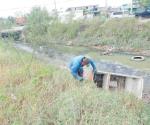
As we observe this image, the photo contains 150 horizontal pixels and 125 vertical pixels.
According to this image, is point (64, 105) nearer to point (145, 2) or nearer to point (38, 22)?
point (145, 2)

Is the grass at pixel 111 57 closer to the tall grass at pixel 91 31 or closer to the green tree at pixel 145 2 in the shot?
the tall grass at pixel 91 31

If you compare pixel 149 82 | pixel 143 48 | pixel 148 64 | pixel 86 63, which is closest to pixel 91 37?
pixel 143 48

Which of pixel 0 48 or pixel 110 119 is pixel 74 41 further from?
pixel 110 119

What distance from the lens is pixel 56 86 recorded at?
27.2 ft

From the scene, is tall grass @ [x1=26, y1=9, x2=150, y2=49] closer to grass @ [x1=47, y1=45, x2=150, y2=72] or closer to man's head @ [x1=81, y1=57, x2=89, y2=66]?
grass @ [x1=47, y1=45, x2=150, y2=72]

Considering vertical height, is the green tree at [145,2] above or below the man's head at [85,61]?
below

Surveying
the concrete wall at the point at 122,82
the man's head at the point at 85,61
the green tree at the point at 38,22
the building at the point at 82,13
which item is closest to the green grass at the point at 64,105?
the man's head at the point at 85,61

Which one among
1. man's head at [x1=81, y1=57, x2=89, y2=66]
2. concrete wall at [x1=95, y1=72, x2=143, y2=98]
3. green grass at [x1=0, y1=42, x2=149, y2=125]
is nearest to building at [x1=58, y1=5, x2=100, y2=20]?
concrete wall at [x1=95, y1=72, x2=143, y2=98]

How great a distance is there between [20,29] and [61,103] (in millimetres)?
25446

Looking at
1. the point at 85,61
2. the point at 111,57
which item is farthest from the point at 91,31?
the point at 85,61

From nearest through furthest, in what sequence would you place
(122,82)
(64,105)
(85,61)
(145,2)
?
(64,105)
(85,61)
(122,82)
(145,2)

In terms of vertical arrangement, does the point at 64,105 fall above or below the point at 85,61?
below

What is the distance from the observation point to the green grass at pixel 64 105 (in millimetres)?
6270

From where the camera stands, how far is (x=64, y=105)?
6742 millimetres
